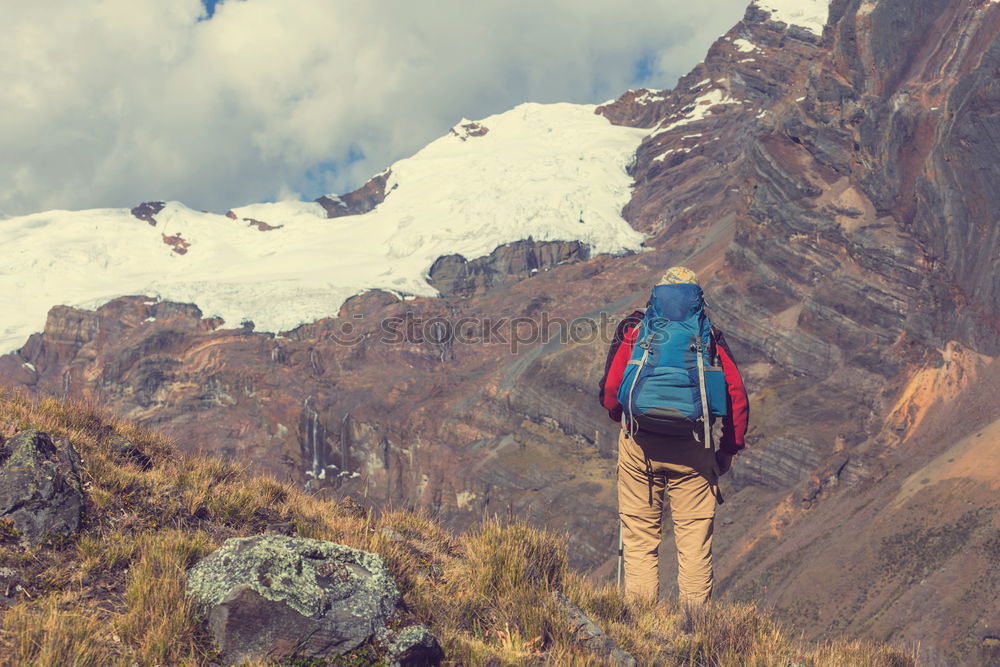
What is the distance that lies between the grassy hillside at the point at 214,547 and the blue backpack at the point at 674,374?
4.81 ft

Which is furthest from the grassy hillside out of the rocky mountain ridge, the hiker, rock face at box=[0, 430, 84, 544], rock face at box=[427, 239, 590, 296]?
rock face at box=[427, 239, 590, 296]

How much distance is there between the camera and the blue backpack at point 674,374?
541 centimetres

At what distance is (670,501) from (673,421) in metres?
0.99

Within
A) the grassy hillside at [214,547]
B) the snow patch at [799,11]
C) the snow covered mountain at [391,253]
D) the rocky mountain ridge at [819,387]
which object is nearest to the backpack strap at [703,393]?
the grassy hillside at [214,547]

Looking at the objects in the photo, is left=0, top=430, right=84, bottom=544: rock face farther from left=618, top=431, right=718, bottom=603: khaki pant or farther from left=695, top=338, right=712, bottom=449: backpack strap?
left=695, top=338, right=712, bottom=449: backpack strap

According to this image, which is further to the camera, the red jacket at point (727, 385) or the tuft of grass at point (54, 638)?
the red jacket at point (727, 385)

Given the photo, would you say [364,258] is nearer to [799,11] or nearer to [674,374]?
[799,11]

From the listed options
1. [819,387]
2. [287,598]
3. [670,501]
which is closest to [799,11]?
[819,387]

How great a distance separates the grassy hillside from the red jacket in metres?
1.35

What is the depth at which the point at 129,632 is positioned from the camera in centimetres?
391

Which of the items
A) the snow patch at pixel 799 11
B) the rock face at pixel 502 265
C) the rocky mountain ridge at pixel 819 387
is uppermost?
the snow patch at pixel 799 11

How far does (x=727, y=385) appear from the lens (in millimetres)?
5680

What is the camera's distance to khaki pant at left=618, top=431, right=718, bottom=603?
19.3 ft

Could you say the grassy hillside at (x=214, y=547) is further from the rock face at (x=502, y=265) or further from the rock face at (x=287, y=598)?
the rock face at (x=502, y=265)
